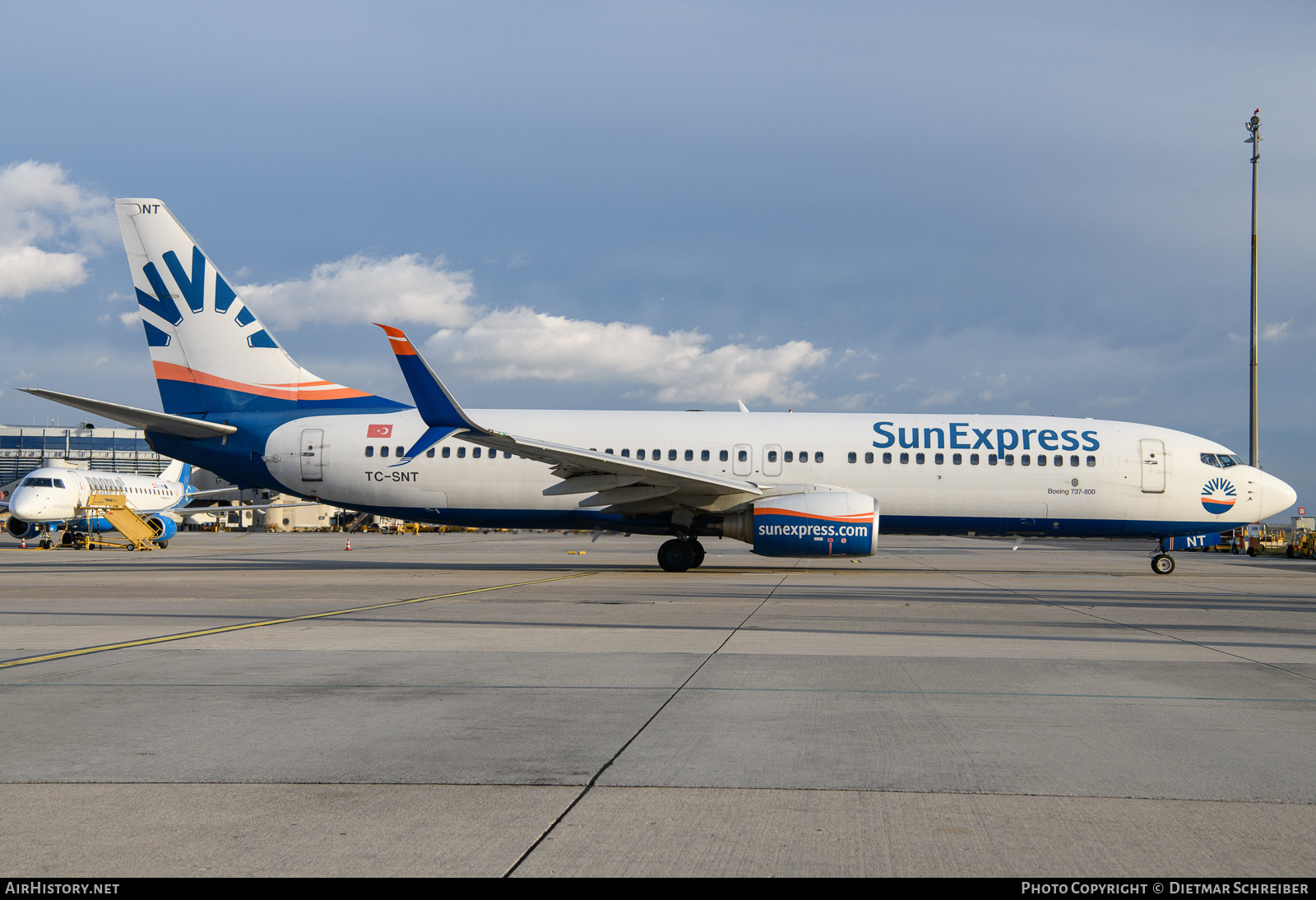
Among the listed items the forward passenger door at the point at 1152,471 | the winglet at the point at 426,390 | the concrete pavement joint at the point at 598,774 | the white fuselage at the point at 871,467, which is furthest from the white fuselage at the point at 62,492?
the forward passenger door at the point at 1152,471

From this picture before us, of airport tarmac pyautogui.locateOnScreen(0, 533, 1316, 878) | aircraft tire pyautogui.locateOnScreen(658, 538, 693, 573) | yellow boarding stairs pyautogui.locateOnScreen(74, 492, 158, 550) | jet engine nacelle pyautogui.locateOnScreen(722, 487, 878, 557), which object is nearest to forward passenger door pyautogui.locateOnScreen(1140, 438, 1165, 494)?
jet engine nacelle pyautogui.locateOnScreen(722, 487, 878, 557)

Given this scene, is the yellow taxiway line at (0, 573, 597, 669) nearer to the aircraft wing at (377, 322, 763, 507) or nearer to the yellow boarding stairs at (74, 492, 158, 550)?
the aircraft wing at (377, 322, 763, 507)

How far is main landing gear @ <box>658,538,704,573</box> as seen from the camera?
19.6 m

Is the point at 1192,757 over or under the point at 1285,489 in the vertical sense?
under

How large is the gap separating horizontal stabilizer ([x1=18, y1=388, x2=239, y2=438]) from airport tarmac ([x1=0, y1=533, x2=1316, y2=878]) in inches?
316

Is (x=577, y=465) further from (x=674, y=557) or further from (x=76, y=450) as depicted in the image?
(x=76, y=450)

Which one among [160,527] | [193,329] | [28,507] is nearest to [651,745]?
[193,329]

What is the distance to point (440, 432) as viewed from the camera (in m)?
17.5

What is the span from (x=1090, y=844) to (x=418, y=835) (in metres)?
2.46

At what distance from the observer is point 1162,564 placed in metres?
21.2

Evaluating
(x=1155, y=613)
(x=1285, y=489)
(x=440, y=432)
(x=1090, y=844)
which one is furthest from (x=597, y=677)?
(x=1285, y=489)

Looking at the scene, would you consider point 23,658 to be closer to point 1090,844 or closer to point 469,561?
point 1090,844

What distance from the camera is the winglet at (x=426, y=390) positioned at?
16.2 meters

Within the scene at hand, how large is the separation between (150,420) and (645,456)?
35.7ft
